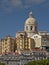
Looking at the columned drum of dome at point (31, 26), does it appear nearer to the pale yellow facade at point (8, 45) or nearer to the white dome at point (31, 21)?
the white dome at point (31, 21)


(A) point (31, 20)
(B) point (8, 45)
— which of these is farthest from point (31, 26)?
(B) point (8, 45)

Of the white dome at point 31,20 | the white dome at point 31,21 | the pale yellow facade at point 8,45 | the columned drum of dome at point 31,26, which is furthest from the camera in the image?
the white dome at point 31,20

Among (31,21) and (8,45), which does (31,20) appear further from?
(8,45)

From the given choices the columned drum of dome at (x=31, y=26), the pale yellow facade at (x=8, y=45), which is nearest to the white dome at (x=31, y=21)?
the columned drum of dome at (x=31, y=26)

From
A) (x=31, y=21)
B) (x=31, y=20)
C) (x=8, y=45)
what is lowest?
(x=8, y=45)

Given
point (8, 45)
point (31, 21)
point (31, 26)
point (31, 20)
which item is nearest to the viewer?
point (8, 45)

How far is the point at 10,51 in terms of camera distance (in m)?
126

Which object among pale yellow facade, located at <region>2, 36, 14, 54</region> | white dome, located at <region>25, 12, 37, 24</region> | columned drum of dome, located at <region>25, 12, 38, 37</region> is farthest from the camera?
white dome, located at <region>25, 12, 37, 24</region>

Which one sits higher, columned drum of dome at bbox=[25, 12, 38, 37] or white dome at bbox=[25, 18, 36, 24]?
white dome at bbox=[25, 18, 36, 24]

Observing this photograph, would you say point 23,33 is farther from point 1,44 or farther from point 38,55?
point 38,55

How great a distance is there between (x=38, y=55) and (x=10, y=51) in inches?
517

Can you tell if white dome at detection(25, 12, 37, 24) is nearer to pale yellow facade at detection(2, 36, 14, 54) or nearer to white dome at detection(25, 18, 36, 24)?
white dome at detection(25, 18, 36, 24)

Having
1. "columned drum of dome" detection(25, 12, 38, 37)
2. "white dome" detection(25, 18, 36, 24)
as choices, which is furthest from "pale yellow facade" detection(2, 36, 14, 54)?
"white dome" detection(25, 18, 36, 24)

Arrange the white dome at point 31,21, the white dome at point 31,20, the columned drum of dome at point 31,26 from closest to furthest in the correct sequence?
the columned drum of dome at point 31,26
the white dome at point 31,21
the white dome at point 31,20
